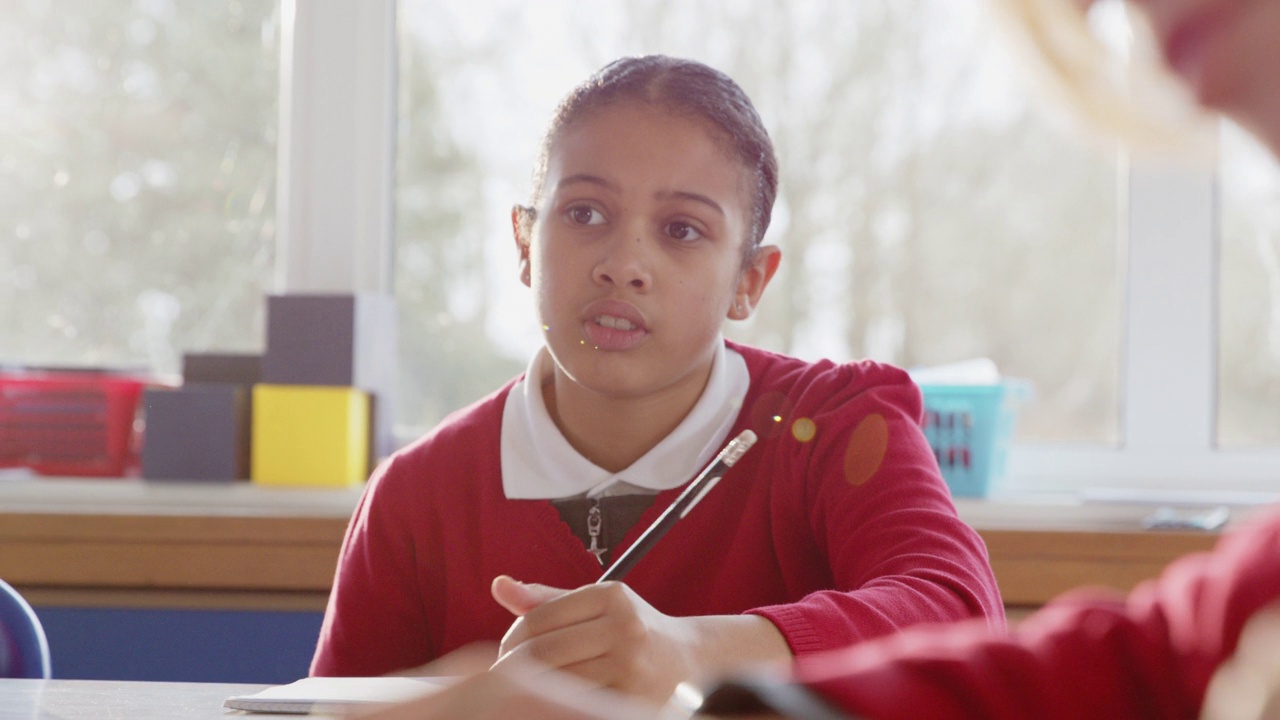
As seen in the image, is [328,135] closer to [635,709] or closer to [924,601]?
[924,601]

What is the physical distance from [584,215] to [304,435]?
903 mm

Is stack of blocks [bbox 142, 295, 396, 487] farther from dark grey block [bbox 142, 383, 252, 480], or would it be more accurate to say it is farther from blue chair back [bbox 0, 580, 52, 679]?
blue chair back [bbox 0, 580, 52, 679]

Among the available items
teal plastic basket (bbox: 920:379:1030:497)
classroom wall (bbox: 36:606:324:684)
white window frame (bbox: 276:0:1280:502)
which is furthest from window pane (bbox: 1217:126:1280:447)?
classroom wall (bbox: 36:606:324:684)

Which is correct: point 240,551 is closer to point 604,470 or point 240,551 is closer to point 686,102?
point 604,470

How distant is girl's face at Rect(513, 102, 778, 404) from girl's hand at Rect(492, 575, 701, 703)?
394 mm

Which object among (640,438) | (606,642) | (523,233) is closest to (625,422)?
(640,438)

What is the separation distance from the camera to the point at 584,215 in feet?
3.81

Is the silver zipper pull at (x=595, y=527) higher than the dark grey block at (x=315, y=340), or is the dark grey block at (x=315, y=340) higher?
the dark grey block at (x=315, y=340)

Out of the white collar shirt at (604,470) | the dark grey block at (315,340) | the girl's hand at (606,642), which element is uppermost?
the dark grey block at (315,340)

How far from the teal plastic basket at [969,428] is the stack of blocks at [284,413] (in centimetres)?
85

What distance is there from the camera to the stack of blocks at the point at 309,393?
74.8 inches

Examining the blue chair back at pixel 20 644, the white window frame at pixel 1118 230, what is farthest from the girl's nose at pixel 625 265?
the white window frame at pixel 1118 230

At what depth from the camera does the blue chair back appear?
3.47 ft

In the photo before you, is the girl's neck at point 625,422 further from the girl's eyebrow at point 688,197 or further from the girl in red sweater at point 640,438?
the girl's eyebrow at point 688,197
